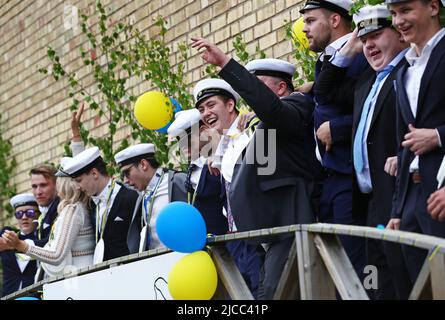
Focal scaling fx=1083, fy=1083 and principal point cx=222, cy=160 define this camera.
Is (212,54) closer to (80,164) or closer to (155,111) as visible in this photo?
(155,111)

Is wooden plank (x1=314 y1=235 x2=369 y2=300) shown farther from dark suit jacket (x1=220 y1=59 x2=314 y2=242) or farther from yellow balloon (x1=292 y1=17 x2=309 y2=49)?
yellow balloon (x1=292 y1=17 x2=309 y2=49)

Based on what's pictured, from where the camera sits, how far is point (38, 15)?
40.6 ft

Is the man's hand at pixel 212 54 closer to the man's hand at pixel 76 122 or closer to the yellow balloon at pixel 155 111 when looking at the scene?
the yellow balloon at pixel 155 111

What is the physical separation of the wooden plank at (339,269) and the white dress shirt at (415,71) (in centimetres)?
54

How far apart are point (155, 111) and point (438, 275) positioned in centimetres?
401

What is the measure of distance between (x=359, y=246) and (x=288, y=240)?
0.35m

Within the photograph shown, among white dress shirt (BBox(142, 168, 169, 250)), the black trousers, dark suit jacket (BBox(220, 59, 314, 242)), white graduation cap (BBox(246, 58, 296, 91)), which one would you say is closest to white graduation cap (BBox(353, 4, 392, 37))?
dark suit jacket (BBox(220, 59, 314, 242))

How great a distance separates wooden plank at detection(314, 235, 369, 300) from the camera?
382 centimetres

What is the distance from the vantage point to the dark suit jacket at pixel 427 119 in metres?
4.20

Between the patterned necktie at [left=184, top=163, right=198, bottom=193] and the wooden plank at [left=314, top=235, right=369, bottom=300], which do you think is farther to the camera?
the patterned necktie at [left=184, top=163, right=198, bottom=193]

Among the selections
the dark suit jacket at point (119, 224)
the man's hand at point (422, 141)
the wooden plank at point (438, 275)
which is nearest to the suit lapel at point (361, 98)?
the man's hand at point (422, 141)

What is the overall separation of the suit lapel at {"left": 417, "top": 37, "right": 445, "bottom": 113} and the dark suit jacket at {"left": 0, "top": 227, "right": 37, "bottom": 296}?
5.01 meters

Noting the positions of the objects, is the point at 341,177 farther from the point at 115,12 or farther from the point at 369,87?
the point at 115,12
